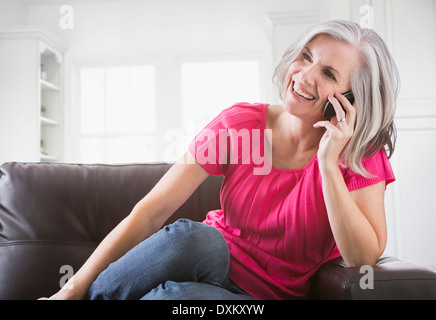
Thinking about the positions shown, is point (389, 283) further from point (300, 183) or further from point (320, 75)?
point (320, 75)

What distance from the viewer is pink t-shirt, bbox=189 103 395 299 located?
1.05 m

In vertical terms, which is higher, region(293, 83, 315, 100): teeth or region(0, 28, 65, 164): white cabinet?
region(0, 28, 65, 164): white cabinet

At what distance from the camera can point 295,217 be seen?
1.04m

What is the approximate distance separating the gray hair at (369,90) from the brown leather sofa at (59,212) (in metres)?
0.30

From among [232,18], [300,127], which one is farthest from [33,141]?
[300,127]

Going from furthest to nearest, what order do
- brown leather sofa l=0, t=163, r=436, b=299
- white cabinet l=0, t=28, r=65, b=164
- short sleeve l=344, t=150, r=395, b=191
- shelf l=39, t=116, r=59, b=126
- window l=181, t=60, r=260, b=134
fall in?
window l=181, t=60, r=260, b=134 < shelf l=39, t=116, r=59, b=126 < white cabinet l=0, t=28, r=65, b=164 < brown leather sofa l=0, t=163, r=436, b=299 < short sleeve l=344, t=150, r=395, b=191

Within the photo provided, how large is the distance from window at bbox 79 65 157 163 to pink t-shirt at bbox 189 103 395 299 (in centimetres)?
374

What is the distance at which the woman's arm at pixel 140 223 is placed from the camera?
36.2 inches

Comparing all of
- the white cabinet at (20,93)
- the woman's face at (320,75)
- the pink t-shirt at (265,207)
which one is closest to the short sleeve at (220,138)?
the pink t-shirt at (265,207)

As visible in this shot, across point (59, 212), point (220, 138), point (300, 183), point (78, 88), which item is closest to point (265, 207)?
point (300, 183)

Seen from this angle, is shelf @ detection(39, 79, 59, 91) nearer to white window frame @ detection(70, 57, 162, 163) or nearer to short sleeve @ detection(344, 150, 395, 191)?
white window frame @ detection(70, 57, 162, 163)

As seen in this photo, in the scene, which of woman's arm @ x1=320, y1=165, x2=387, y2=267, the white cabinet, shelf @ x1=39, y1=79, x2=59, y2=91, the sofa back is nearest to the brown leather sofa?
the sofa back

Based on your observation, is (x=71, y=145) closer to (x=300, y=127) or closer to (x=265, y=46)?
(x=265, y=46)

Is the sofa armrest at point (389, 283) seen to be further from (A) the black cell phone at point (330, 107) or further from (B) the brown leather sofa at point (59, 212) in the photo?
(A) the black cell phone at point (330, 107)
